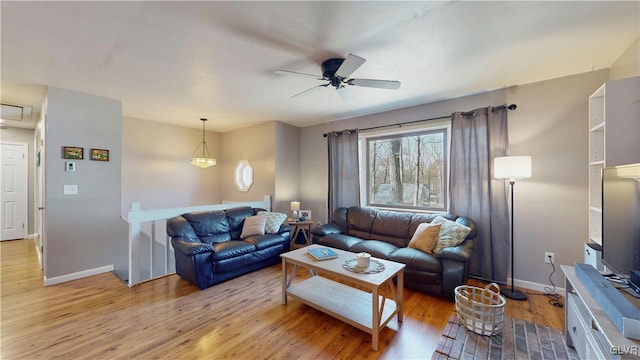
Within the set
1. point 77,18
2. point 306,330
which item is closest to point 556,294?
point 306,330

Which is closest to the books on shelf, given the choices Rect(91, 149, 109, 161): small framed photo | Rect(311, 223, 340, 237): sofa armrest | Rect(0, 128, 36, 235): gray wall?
Rect(311, 223, 340, 237): sofa armrest

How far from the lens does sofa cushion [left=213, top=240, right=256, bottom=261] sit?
299 cm

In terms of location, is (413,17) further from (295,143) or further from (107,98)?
(107,98)

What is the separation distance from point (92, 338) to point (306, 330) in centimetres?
175

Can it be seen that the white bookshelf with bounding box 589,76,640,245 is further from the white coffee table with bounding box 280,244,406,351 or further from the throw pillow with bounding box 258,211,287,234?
the throw pillow with bounding box 258,211,287,234

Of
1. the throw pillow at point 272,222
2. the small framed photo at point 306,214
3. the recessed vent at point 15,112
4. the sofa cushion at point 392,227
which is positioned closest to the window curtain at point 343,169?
the small framed photo at point 306,214

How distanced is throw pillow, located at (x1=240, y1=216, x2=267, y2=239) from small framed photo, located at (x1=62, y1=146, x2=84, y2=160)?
2.31m

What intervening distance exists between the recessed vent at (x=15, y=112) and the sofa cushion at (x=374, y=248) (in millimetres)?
5254

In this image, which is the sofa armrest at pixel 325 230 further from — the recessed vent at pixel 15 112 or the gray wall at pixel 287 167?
the recessed vent at pixel 15 112

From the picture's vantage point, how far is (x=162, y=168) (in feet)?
16.3

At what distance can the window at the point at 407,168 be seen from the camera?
364cm

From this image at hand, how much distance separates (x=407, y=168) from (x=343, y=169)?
109cm

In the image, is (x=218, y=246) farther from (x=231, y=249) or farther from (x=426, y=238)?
(x=426, y=238)

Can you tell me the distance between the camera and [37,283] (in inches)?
119
